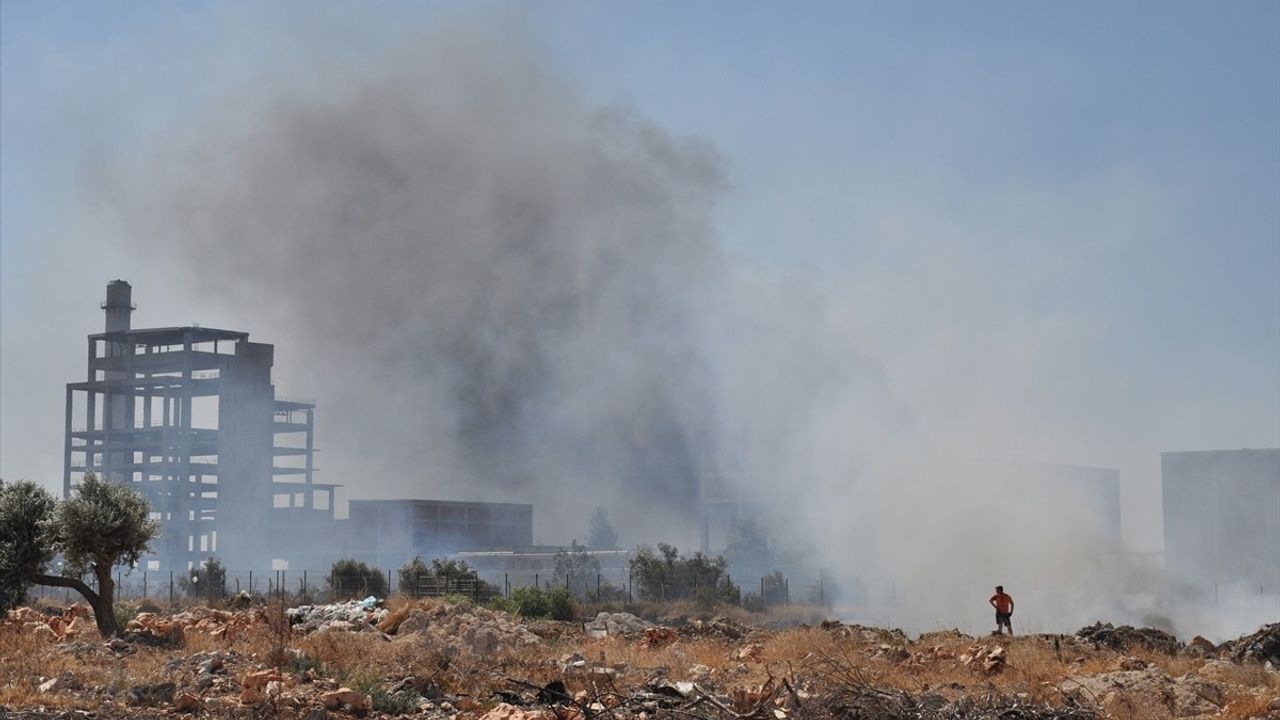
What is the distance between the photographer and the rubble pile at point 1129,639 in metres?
32.5

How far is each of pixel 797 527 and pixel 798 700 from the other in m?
67.2

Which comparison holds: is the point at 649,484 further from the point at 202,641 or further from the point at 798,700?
the point at 798,700

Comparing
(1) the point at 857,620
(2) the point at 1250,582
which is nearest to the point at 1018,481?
(2) the point at 1250,582

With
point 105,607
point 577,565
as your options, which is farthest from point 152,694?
point 577,565

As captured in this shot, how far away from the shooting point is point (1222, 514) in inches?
3039

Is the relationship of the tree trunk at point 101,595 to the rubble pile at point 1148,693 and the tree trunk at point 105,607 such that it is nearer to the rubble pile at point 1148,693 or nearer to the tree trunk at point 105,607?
the tree trunk at point 105,607

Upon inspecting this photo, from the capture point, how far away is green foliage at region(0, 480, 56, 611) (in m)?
30.7

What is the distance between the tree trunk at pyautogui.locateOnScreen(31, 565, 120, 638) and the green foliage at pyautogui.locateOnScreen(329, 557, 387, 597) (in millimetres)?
26664

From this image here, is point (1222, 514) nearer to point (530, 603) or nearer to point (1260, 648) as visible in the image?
point (530, 603)

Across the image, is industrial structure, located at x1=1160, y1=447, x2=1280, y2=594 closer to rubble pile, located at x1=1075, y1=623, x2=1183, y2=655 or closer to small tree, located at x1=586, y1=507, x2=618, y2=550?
rubble pile, located at x1=1075, y1=623, x2=1183, y2=655

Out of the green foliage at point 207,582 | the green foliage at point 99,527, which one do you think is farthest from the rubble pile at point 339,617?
the green foliage at point 207,582

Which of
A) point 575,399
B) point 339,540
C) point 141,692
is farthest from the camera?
point 575,399

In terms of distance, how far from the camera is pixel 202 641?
2794cm

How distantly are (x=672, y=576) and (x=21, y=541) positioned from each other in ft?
148
